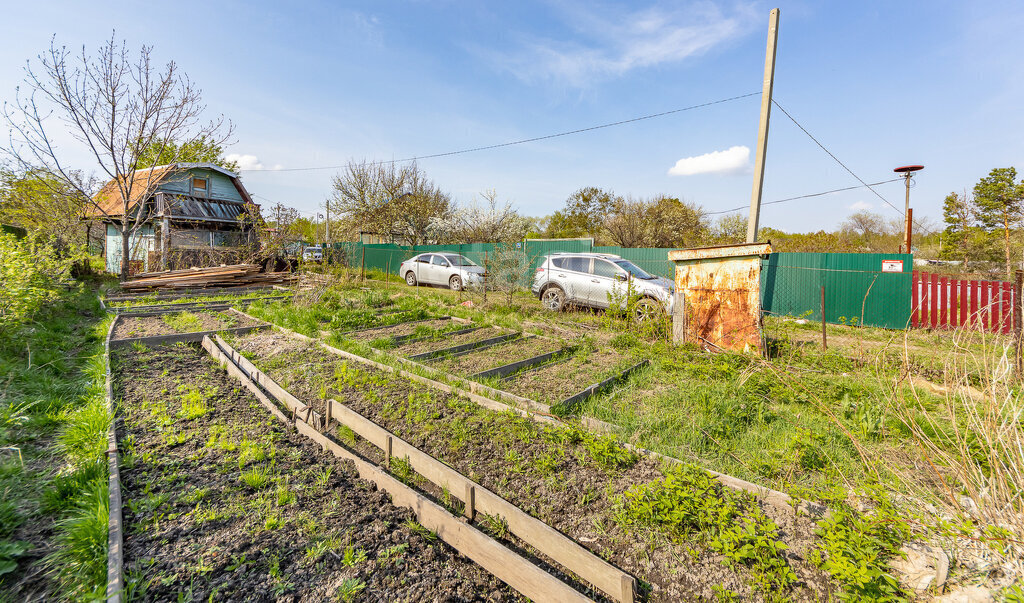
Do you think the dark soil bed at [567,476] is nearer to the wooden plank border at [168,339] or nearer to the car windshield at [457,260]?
the wooden plank border at [168,339]

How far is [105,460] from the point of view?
317 cm

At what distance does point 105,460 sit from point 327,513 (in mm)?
1962

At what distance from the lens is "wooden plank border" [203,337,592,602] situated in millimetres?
2062

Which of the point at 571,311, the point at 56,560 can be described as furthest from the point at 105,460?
the point at 571,311

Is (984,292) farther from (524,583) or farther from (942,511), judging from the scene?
→ (524,583)

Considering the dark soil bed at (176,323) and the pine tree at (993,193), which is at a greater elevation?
the pine tree at (993,193)

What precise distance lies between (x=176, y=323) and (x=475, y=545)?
9.02 m

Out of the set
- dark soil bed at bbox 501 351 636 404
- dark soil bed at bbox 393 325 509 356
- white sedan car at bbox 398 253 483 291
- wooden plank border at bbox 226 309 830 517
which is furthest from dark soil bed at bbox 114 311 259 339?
white sedan car at bbox 398 253 483 291

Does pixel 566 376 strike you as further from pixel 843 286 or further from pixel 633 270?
pixel 843 286

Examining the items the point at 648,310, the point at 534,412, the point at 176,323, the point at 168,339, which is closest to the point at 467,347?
the point at 534,412

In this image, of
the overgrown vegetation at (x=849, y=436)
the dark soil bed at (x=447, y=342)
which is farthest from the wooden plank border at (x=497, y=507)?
the dark soil bed at (x=447, y=342)

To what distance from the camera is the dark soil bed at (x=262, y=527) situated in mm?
2191

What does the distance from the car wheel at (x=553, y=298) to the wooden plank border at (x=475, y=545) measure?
7.86 meters

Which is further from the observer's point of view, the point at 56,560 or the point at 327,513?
the point at 327,513
